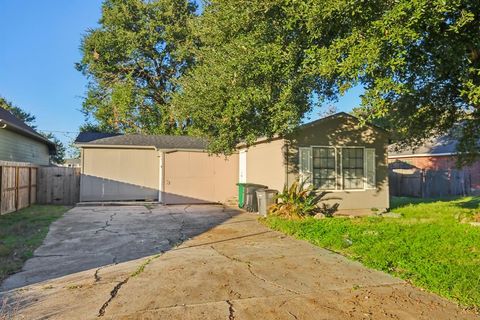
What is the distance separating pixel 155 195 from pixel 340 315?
48.8ft

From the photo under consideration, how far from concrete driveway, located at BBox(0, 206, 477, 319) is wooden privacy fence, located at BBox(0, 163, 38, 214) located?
4161 millimetres

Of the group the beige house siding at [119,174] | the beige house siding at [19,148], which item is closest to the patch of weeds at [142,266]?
the beige house siding at [119,174]

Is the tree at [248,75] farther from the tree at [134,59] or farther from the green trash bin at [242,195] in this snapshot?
the tree at [134,59]

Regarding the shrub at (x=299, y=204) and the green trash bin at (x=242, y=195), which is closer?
the shrub at (x=299, y=204)

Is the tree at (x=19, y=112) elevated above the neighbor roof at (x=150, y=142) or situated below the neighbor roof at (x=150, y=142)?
above

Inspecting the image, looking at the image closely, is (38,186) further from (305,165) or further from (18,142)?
(305,165)

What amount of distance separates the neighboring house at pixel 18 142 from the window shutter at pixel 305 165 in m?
11.5

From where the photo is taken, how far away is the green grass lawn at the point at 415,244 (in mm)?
5405

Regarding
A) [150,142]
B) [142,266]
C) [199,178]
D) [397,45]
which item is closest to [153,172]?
[150,142]

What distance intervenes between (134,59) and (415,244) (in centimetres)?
2608

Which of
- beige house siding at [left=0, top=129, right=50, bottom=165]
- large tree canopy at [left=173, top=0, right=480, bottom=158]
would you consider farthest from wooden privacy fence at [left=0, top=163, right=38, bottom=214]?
large tree canopy at [left=173, top=0, right=480, bottom=158]

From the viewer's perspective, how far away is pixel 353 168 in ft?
43.6

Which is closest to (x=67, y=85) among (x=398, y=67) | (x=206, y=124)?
(x=206, y=124)

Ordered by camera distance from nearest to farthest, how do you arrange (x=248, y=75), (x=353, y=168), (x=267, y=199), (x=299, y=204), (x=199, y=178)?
(x=248, y=75), (x=299, y=204), (x=267, y=199), (x=353, y=168), (x=199, y=178)
